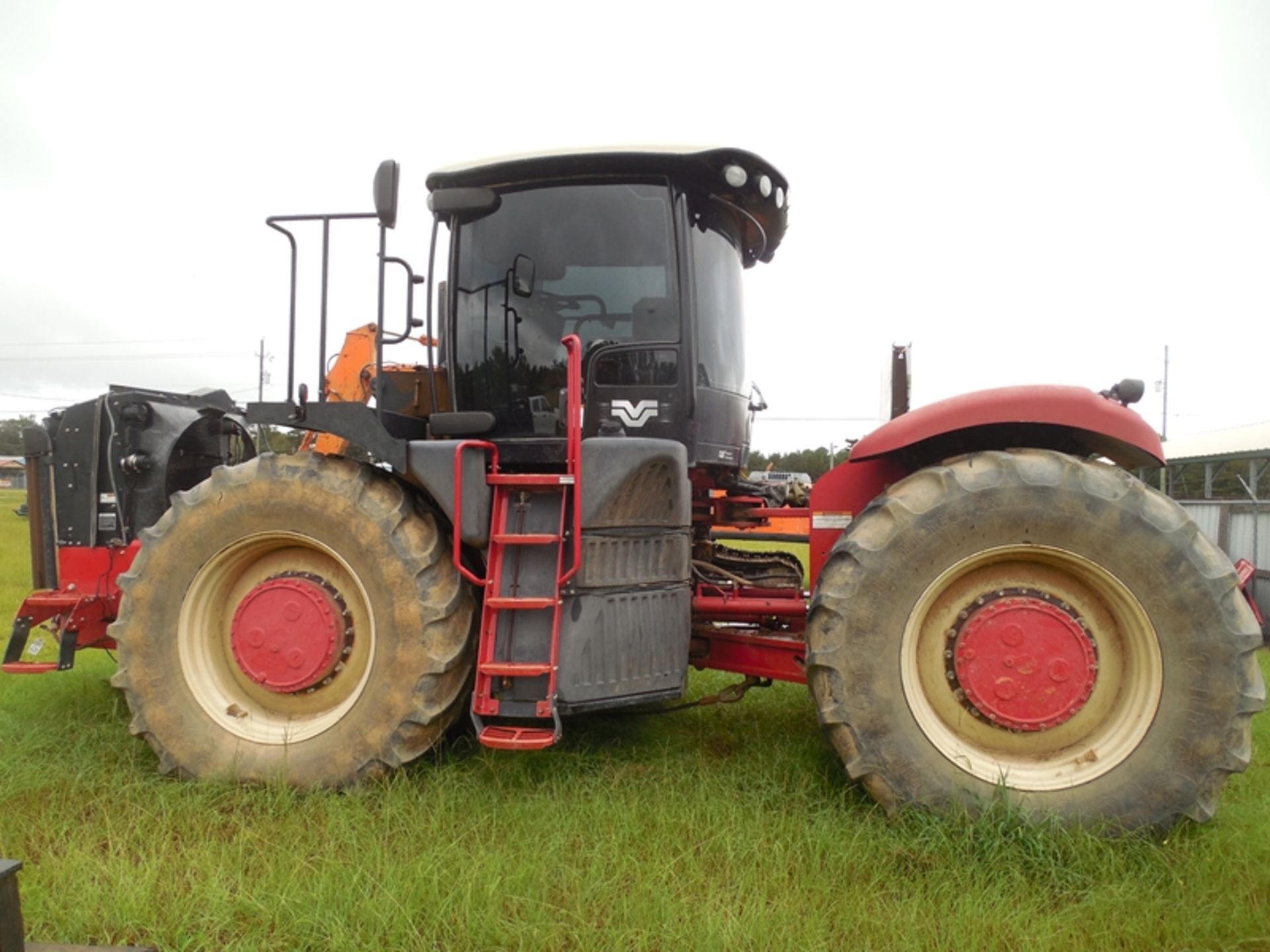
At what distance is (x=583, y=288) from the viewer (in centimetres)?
342

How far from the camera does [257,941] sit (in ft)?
7.22

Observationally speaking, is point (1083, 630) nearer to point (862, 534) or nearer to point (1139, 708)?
point (1139, 708)

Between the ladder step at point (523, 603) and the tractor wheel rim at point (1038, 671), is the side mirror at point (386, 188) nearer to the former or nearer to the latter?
the ladder step at point (523, 603)

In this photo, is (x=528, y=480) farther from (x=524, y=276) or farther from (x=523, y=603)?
(x=524, y=276)

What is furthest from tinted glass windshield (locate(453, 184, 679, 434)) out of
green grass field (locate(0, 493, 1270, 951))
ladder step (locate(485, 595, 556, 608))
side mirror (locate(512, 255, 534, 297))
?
green grass field (locate(0, 493, 1270, 951))

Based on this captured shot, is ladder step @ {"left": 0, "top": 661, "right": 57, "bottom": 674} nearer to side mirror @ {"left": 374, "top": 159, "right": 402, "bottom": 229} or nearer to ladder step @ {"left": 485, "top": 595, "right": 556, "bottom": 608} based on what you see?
ladder step @ {"left": 485, "top": 595, "right": 556, "bottom": 608}

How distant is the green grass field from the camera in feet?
7.29

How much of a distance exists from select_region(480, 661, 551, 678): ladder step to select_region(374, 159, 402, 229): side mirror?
1804mm

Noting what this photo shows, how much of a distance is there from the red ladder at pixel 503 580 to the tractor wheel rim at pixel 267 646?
1.77 ft

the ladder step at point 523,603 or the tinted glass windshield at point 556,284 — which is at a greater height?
the tinted glass windshield at point 556,284

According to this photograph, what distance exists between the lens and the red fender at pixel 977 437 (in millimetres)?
2910

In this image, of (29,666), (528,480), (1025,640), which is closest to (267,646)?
(528,480)

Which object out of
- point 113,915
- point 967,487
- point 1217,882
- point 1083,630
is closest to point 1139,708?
point 1083,630

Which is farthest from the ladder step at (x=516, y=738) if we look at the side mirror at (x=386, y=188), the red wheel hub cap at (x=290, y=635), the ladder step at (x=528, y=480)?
the side mirror at (x=386, y=188)
